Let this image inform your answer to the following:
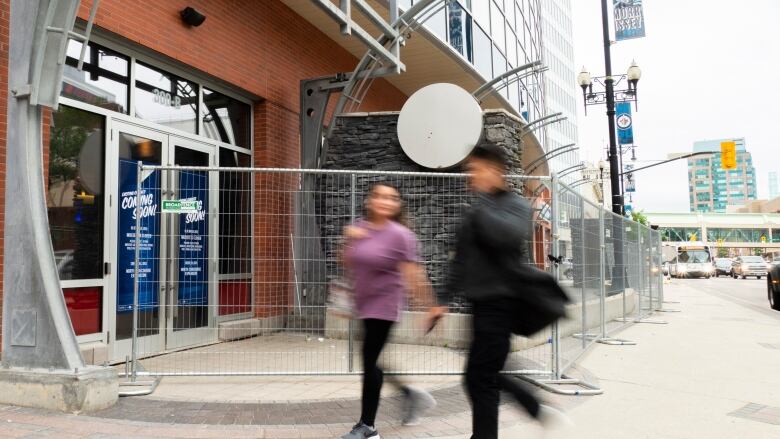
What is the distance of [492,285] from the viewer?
3.43 m

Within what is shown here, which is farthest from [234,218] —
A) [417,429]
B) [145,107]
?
[417,429]

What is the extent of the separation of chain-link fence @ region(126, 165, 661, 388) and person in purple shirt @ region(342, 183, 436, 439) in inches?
63.1

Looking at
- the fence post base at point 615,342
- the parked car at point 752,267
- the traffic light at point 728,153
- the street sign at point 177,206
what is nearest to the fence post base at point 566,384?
the fence post base at point 615,342

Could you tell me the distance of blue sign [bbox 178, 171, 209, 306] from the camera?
6.16 meters

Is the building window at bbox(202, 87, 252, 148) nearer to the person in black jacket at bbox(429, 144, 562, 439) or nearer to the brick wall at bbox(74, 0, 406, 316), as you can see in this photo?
the brick wall at bbox(74, 0, 406, 316)

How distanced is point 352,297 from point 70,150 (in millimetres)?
4085

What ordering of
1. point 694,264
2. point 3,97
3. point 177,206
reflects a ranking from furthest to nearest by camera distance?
point 694,264, point 177,206, point 3,97

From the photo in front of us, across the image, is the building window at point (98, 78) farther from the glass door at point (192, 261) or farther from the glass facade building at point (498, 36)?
the glass facade building at point (498, 36)

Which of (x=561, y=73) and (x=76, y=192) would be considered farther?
(x=561, y=73)

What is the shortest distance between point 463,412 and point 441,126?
513 centimetres

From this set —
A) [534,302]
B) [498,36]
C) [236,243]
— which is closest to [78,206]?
[236,243]

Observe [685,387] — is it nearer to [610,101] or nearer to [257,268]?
[257,268]

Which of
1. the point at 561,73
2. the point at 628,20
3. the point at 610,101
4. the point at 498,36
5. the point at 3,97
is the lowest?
the point at 3,97

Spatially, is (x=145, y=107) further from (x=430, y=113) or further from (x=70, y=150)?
(x=430, y=113)
